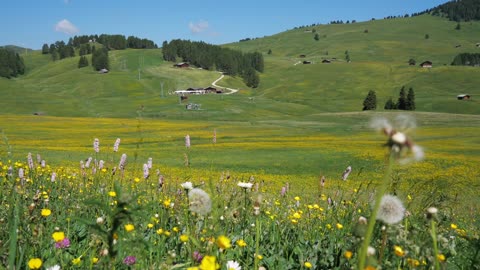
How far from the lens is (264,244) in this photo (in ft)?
16.5

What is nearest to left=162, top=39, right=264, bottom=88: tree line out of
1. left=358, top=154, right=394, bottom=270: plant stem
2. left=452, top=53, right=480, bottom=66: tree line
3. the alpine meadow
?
the alpine meadow

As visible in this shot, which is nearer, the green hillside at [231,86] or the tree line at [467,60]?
the green hillside at [231,86]

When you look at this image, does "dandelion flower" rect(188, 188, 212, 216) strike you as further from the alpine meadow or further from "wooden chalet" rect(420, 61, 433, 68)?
"wooden chalet" rect(420, 61, 433, 68)

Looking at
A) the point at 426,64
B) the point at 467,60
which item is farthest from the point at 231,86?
the point at 467,60

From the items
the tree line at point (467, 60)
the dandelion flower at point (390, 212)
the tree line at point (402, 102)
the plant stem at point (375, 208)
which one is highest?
the tree line at point (467, 60)

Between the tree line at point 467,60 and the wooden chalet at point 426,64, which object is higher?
the tree line at point 467,60

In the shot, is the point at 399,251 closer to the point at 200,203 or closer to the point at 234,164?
the point at 200,203

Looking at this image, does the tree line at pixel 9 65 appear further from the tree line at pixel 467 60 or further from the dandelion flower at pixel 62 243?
the dandelion flower at pixel 62 243

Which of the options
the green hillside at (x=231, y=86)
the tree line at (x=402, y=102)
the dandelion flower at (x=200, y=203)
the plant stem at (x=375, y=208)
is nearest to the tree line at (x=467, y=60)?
the green hillside at (x=231, y=86)

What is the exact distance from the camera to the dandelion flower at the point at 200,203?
2.59 m

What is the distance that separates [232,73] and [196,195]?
184 meters

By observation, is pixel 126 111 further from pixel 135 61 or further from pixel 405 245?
pixel 405 245

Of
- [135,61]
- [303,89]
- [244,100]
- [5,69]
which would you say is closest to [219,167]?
[244,100]

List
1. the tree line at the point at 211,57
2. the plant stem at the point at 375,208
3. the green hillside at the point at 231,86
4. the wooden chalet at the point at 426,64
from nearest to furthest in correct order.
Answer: the plant stem at the point at 375,208
the green hillside at the point at 231,86
the wooden chalet at the point at 426,64
the tree line at the point at 211,57
